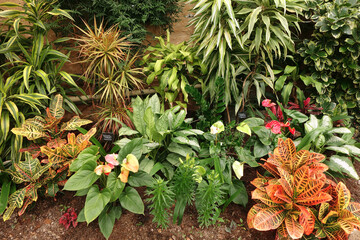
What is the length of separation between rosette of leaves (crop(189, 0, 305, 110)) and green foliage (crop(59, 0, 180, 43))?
1.43 ft

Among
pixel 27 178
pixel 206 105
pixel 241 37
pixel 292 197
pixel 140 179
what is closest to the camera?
pixel 292 197

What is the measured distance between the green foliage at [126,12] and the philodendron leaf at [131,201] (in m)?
1.56

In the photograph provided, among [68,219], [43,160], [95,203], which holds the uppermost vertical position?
[95,203]

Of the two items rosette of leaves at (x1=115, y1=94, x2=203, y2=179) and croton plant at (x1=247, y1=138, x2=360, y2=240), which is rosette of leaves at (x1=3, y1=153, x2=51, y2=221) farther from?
croton plant at (x1=247, y1=138, x2=360, y2=240)

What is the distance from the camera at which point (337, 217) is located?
1.56 metres

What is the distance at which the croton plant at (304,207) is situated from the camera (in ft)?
4.91

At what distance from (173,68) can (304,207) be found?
1650 millimetres

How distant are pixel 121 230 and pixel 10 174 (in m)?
1.03

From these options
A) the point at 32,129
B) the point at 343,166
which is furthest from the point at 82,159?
the point at 343,166

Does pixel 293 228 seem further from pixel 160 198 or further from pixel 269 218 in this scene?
pixel 160 198

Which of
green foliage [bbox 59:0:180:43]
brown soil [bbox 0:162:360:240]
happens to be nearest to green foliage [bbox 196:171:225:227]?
brown soil [bbox 0:162:360:240]

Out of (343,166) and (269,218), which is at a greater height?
(343,166)

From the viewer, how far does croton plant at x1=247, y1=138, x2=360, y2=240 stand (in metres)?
1.50

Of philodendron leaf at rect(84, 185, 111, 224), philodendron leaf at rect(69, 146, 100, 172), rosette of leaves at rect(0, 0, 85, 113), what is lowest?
philodendron leaf at rect(84, 185, 111, 224)
